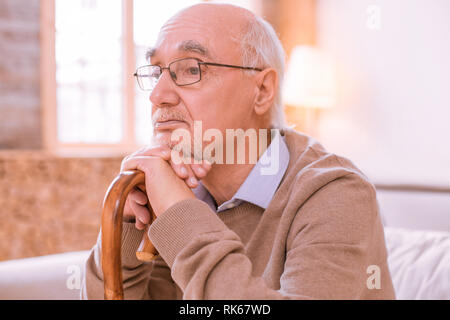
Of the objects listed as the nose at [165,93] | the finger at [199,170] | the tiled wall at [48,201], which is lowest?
the tiled wall at [48,201]

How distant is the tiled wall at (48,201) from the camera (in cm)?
260

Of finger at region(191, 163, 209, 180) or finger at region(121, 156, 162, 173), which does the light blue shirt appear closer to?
finger at region(191, 163, 209, 180)

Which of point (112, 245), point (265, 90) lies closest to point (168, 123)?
point (265, 90)

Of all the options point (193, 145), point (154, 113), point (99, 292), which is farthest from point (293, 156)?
point (99, 292)

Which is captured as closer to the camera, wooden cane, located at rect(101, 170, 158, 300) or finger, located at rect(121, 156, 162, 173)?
wooden cane, located at rect(101, 170, 158, 300)

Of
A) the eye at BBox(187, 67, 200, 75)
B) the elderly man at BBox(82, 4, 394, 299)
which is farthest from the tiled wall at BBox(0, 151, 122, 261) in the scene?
the eye at BBox(187, 67, 200, 75)

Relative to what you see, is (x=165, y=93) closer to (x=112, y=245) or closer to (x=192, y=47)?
(x=192, y=47)

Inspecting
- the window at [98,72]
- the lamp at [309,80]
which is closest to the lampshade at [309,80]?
the lamp at [309,80]

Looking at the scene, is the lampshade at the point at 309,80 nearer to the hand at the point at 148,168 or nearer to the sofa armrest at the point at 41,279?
the sofa armrest at the point at 41,279

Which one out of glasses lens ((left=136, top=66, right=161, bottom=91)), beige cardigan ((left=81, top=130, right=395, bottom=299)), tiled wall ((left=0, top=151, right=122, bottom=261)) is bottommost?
tiled wall ((left=0, top=151, right=122, bottom=261))

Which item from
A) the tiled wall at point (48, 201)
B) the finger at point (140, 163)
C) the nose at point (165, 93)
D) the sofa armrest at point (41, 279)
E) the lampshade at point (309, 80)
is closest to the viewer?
the finger at point (140, 163)

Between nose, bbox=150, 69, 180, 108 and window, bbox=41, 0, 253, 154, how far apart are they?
2.13 meters

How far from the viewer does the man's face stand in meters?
1.02

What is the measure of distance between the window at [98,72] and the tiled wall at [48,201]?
30cm
